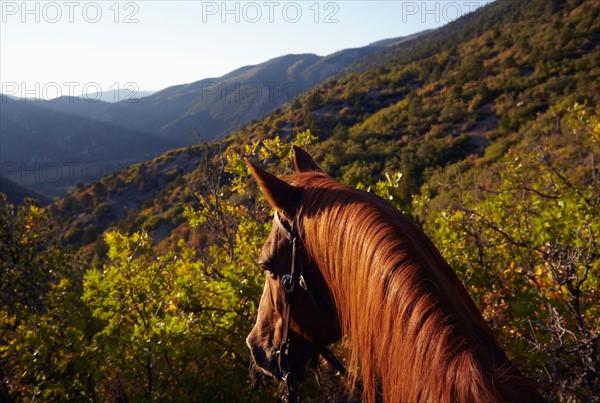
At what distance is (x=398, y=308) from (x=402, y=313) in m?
0.02

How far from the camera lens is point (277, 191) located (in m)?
1.68

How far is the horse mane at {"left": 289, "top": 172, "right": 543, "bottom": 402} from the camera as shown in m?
1.10

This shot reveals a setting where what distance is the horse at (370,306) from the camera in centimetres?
112

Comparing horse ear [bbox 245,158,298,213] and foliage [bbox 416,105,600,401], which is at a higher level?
horse ear [bbox 245,158,298,213]

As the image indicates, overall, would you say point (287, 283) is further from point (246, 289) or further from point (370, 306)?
point (246, 289)

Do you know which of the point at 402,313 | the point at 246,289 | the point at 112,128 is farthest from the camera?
the point at 112,128

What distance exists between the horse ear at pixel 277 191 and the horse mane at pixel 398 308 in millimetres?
50

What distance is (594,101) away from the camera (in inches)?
750

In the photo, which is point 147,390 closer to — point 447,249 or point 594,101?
Result: point 447,249

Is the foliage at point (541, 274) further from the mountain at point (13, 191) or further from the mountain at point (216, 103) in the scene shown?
the mountain at point (216, 103)

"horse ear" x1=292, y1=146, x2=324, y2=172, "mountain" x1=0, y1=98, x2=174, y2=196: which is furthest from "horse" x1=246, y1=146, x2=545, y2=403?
"mountain" x1=0, y1=98, x2=174, y2=196

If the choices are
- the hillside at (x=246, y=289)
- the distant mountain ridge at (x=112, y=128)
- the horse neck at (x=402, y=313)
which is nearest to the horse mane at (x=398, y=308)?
the horse neck at (x=402, y=313)

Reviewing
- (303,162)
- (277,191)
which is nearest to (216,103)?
(303,162)

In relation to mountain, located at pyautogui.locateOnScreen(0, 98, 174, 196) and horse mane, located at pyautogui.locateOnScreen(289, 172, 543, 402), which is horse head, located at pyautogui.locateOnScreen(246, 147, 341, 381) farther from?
mountain, located at pyautogui.locateOnScreen(0, 98, 174, 196)
